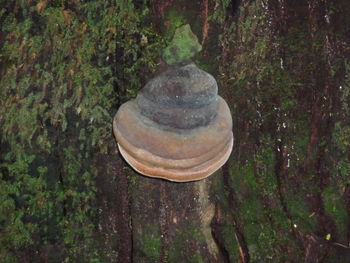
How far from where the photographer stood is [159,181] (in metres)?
3.06

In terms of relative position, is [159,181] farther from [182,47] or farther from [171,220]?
[182,47]

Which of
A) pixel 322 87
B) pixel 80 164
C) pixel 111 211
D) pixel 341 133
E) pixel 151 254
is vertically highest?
pixel 322 87

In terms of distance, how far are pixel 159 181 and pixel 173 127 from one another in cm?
66

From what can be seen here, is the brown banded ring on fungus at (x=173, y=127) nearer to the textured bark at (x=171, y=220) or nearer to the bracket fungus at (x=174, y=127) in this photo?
the bracket fungus at (x=174, y=127)

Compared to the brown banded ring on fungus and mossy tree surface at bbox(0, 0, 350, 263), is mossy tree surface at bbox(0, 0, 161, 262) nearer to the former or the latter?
mossy tree surface at bbox(0, 0, 350, 263)

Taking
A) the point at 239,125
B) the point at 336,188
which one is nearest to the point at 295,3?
the point at 239,125

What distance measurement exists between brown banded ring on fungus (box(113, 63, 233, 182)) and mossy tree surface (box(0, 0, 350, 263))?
0.46m

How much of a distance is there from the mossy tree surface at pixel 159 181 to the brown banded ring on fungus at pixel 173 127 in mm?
460

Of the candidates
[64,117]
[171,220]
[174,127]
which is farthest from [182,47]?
[171,220]

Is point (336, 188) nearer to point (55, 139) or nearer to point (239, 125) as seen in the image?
point (239, 125)

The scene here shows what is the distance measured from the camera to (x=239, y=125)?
10.2 feet

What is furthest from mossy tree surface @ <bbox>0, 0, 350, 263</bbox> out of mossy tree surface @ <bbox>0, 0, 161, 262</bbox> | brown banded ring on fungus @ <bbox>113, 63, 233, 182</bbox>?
brown banded ring on fungus @ <bbox>113, 63, 233, 182</bbox>

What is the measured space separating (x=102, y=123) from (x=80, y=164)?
0.97 feet

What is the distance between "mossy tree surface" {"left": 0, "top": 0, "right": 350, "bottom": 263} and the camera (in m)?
2.89
